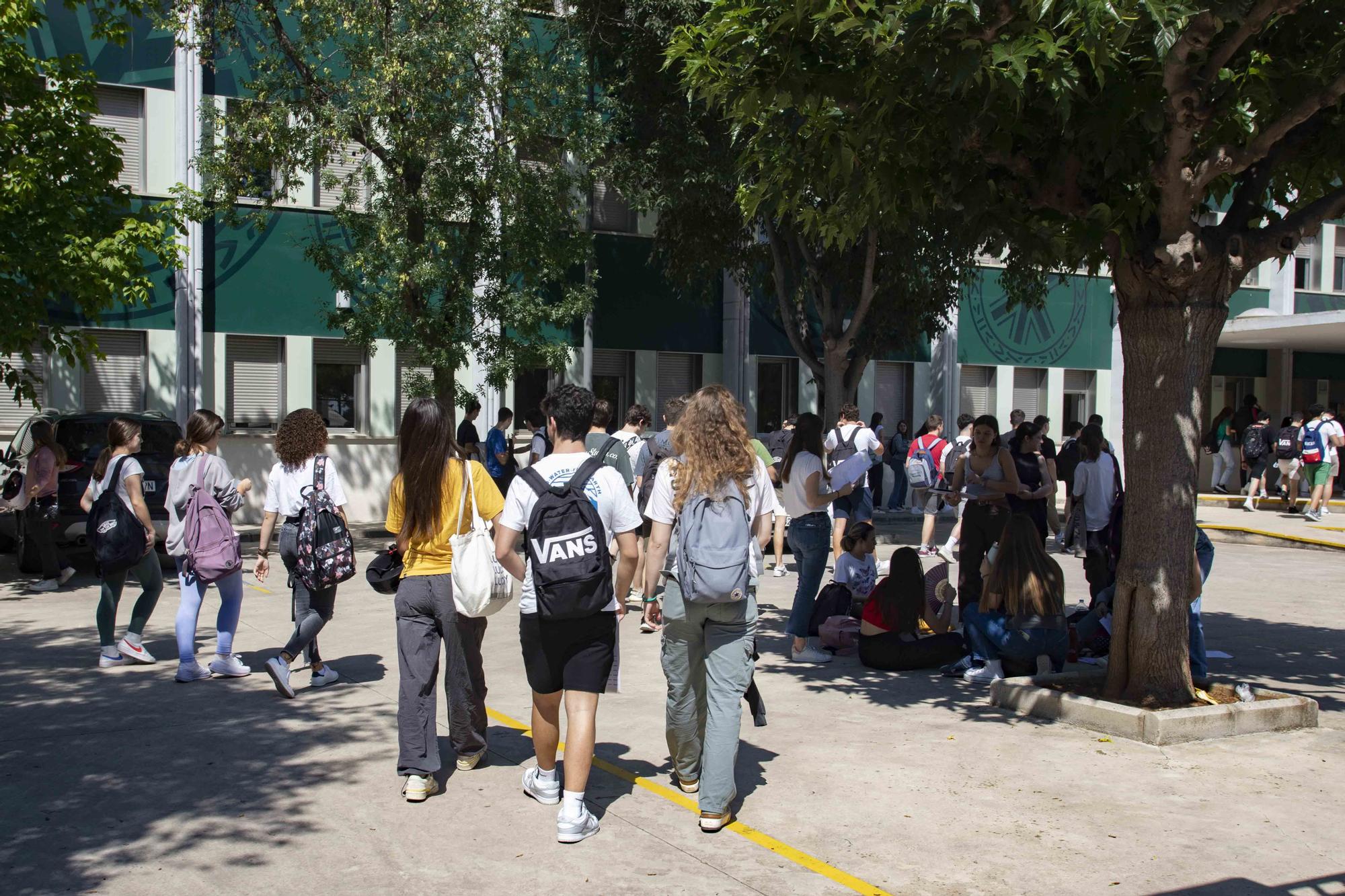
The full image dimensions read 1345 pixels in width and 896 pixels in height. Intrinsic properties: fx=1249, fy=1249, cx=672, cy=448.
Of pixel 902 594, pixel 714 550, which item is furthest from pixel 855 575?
pixel 714 550

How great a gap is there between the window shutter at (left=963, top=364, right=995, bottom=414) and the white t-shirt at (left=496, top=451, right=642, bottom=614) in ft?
74.1

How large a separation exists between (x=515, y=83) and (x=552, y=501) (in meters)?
13.5

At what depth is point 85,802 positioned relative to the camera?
5578 millimetres

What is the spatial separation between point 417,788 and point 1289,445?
20.7 meters

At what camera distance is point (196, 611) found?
8.12 metres

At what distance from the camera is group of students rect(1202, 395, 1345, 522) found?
20812mm

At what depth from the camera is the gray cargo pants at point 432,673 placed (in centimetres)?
562

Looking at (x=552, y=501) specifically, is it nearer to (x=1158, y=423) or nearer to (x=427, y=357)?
(x=1158, y=423)

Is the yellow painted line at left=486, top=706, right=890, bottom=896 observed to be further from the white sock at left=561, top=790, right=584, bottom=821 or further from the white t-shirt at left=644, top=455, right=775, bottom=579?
the white t-shirt at left=644, top=455, right=775, bottom=579

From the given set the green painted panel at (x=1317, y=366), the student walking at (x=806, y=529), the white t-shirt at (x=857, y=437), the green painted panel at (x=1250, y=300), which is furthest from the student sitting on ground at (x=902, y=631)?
the green painted panel at (x=1317, y=366)

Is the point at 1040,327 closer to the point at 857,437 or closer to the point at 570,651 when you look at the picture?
the point at 857,437

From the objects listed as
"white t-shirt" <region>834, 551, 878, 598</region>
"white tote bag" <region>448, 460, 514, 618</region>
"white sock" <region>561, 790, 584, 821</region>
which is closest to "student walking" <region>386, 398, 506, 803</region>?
"white tote bag" <region>448, 460, 514, 618</region>

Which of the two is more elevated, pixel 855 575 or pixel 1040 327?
pixel 1040 327

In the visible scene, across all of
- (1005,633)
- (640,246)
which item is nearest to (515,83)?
(640,246)
